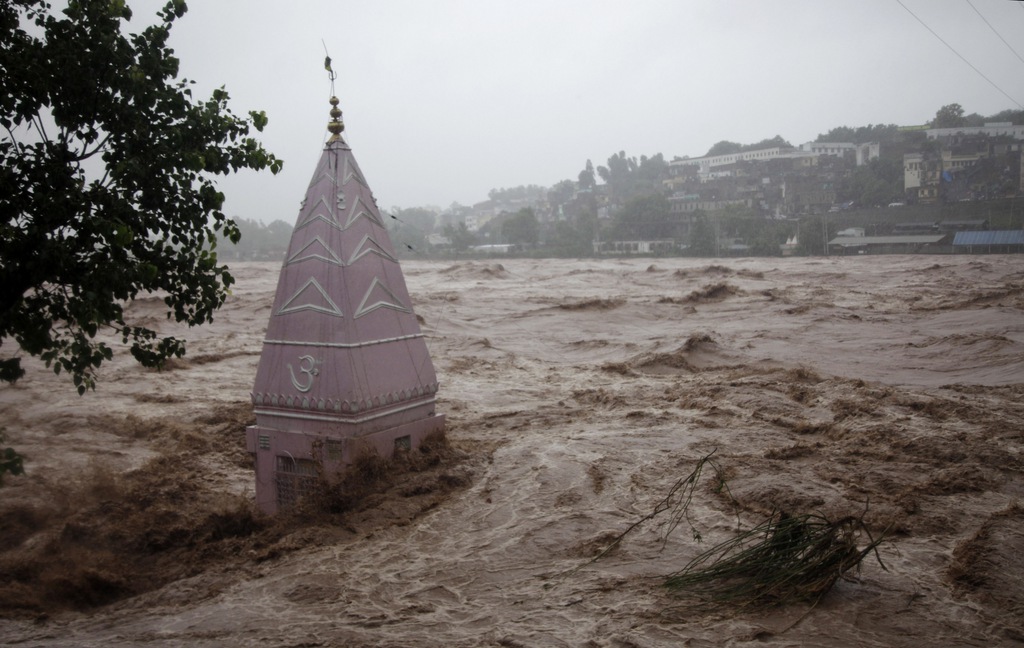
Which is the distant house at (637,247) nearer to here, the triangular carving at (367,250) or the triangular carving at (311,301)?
the triangular carving at (367,250)

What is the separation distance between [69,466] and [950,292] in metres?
22.7

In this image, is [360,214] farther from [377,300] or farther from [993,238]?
[993,238]

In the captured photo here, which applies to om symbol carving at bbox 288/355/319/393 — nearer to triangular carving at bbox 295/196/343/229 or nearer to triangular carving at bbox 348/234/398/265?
triangular carving at bbox 348/234/398/265

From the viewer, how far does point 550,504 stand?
26.9ft

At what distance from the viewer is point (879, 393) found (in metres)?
12.4

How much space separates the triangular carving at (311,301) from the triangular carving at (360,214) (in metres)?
0.62

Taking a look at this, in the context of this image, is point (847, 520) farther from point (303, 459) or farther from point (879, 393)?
point (879, 393)

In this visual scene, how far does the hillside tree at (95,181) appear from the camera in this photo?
497 cm

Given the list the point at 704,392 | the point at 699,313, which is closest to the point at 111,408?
the point at 704,392

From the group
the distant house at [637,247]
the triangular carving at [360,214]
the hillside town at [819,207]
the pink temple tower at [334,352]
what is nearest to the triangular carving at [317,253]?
the pink temple tower at [334,352]

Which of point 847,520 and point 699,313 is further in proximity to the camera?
point 699,313

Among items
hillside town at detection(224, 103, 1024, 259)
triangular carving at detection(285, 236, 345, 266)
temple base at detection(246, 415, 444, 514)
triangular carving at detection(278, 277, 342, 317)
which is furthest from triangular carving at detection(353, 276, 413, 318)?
hillside town at detection(224, 103, 1024, 259)

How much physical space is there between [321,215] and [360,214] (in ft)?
1.14

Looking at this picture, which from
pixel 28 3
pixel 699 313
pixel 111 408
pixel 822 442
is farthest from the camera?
pixel 699 313
